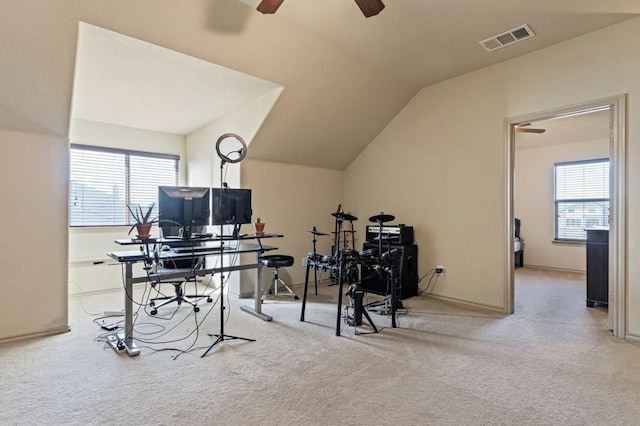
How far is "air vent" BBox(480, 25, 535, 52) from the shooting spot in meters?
3.27

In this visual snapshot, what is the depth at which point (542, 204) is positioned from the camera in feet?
22.5

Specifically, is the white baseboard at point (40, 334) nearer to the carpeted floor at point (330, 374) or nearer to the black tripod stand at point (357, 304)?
the carpeted floor at point (330, 374)

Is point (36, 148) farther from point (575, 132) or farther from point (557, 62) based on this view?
point (575, 132)

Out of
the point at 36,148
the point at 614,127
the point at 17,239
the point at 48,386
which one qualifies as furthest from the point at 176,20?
the point at 614,127

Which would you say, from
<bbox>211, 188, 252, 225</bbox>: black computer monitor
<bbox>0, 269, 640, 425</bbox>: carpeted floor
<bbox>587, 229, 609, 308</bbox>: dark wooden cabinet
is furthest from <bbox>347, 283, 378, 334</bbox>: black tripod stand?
<bbox>587, 229, 609, 308</bbox>: dark wooden cabinet

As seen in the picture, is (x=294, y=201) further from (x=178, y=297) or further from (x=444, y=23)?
(x=444, y=23)

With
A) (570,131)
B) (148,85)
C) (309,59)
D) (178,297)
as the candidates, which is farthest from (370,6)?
(570,131)

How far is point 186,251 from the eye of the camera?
3209 mm

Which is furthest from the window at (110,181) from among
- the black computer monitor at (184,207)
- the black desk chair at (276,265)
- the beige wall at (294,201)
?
the black computer monitor at (184,207)

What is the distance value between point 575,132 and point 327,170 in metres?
4.48

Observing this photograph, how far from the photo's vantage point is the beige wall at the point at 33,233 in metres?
2.98

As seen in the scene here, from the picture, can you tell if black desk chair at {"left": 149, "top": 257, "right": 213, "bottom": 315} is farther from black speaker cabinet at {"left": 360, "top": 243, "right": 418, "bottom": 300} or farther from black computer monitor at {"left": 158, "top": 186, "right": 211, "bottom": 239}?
black speaker cabinet at {"left": 360, "top": 243, "right": 418, "bottom": 300}

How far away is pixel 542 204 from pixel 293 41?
20.0 ft

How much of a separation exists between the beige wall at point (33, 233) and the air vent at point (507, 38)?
14.2 feet
